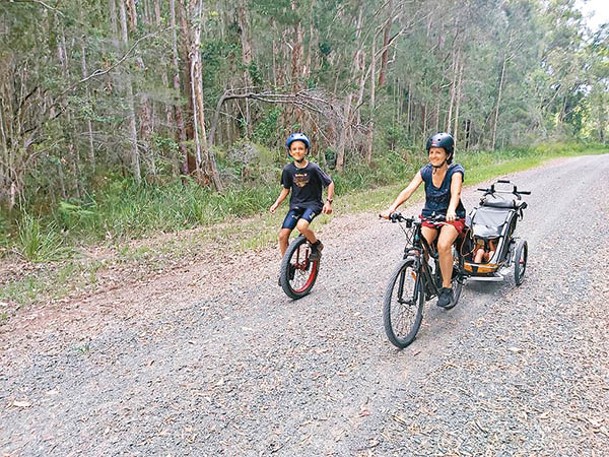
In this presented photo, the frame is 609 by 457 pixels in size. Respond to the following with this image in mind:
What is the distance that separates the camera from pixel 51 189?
10086mm

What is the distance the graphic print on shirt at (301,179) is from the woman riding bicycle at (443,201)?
1197 millimetres

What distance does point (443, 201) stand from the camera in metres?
4.30

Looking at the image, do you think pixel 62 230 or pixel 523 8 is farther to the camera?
pixel 523 8

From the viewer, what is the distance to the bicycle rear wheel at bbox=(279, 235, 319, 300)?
4934 mm

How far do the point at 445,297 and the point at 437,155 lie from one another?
137cm

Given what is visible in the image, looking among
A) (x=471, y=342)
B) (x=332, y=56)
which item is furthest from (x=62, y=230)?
(x=332, y=56)

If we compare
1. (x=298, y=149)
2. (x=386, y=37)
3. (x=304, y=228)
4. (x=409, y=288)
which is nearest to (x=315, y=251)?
(x=304, y=228)

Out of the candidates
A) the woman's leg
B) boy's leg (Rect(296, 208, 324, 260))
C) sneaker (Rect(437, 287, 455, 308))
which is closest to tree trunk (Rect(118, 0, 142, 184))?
boy's leg (Rect(296, 208, 324, 260))

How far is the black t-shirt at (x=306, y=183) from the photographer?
5129 mm

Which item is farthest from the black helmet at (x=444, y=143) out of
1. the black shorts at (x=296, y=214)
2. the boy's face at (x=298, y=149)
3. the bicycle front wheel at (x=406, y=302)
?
the black shorts at (x=296, y=214)

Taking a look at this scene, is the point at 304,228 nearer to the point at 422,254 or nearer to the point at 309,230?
the point at 309,230

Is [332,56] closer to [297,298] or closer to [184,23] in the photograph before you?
[184,23]

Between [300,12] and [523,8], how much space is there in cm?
2431

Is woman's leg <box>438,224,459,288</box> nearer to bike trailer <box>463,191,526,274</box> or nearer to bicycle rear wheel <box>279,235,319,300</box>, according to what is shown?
bike trailer <box>463,191,526,274</box>
